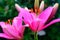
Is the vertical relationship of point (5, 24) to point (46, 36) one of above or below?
above

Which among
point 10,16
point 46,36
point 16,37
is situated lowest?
point 46,36

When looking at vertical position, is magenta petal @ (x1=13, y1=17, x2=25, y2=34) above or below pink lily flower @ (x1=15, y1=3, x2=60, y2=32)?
below

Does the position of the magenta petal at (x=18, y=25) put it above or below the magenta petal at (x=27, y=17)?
below

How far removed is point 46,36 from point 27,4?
23 centimetres

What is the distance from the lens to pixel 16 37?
32.5 inches

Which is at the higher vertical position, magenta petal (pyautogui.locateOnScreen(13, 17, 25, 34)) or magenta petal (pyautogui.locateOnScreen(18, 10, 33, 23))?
magenta petal (pyautogui.locateOnScreen(18, 10, 33, 23))

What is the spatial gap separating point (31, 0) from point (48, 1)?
0.12 meters

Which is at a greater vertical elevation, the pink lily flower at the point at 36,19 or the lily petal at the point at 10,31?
the pink lily flower at the point at 36,19

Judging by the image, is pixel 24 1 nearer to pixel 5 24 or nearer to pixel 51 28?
pixel 51 28

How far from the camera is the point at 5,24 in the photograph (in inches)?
33.5

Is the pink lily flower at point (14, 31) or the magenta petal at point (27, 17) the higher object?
the magenta petal at point (27, 17)

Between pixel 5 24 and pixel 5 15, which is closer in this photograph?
pixel 5 24

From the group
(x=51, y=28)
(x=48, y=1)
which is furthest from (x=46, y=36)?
(x=48, y=1)

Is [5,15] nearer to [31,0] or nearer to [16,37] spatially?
[31,0]
